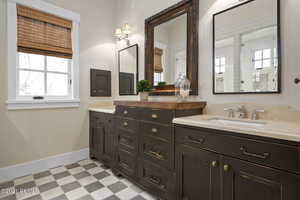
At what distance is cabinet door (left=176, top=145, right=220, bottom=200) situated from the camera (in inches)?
42.6

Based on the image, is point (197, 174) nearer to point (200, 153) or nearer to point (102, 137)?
point (200, 153)

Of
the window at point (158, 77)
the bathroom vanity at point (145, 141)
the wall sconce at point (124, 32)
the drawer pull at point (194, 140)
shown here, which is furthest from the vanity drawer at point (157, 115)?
the wall sconce at point (124, 32)

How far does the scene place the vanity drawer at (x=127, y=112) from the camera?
1746 mm

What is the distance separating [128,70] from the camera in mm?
2688

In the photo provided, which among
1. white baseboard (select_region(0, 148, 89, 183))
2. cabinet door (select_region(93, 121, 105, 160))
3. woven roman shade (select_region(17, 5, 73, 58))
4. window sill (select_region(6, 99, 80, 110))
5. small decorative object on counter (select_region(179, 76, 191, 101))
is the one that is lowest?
white baseboard (select_region(0, 148, 89, 183))

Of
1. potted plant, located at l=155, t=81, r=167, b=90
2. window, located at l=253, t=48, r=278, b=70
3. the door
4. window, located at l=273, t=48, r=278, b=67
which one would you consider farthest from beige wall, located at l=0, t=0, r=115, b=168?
window, located at l=273, t=48, r=278, b=67

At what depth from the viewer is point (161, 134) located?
1472mm

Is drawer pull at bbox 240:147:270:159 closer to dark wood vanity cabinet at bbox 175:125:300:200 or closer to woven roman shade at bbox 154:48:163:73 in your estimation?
dark wood vanity cabinet at bbox 175:125:300:200

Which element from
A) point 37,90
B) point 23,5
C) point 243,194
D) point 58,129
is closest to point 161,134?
point 243,194

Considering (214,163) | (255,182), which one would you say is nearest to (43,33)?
(214,163)

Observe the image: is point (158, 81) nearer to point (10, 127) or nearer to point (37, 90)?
point (37, 90)

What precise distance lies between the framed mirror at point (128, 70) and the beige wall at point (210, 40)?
0.41 ft

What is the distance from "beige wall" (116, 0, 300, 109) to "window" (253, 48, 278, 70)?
6 cm

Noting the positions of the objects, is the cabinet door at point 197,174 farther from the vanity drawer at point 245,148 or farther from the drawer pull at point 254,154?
the drawer pull at point 254,154
